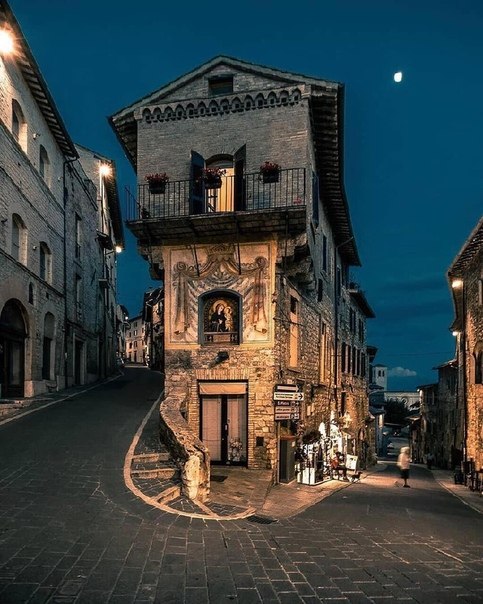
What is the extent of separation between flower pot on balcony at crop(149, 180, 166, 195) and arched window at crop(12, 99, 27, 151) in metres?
6.07

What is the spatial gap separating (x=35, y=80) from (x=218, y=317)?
39.5 feet

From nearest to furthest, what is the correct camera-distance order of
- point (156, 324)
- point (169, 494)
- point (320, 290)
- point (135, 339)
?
point (169, 494), point (320, 290), point (156, 324), point (135, 339)

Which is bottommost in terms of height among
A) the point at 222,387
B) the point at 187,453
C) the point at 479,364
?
the point at 187,453

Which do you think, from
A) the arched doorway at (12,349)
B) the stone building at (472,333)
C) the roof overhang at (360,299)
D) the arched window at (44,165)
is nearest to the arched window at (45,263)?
the arched window at (44,165)

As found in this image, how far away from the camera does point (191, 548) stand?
728 centimetres

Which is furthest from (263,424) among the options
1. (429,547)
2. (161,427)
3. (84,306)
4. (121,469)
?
(84,306)

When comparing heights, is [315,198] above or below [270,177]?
below

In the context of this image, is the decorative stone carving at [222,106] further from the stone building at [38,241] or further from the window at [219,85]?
the stone building at [38,241]

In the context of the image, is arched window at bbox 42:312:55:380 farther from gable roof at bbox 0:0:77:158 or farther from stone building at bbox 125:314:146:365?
stone building at bbox 125:314:146:365

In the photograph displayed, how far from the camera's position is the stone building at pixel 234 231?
49.7 ft

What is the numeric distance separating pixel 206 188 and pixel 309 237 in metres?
3.83

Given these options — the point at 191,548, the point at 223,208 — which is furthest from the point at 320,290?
the point at 191,548

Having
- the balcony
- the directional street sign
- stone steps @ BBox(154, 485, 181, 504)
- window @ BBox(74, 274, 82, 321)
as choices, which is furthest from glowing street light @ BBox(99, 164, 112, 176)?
stone steps @ BBox(154, 485, 181, 504)

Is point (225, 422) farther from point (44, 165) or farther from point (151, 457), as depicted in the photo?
point (44, 165)
